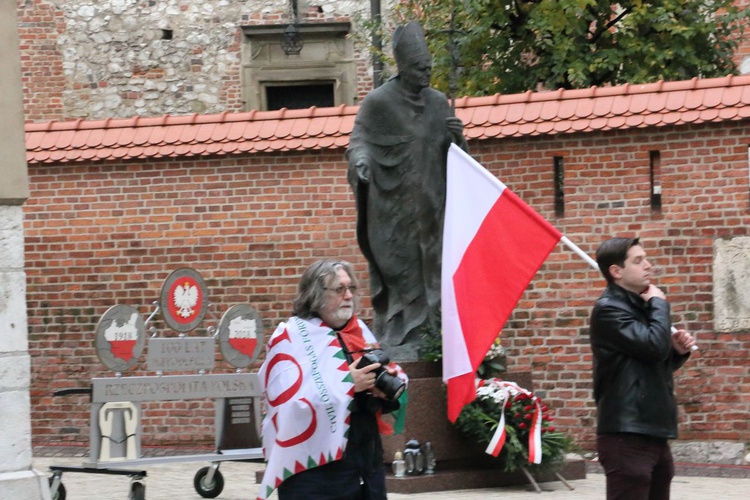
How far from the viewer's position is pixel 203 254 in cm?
1252

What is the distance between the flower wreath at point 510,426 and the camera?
8617mm

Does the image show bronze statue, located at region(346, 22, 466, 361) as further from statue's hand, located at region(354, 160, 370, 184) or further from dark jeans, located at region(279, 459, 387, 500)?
dark jeans, located at region(279, 459, 387, 500)

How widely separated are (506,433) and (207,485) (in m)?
1.83

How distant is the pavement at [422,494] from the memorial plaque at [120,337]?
797 mm

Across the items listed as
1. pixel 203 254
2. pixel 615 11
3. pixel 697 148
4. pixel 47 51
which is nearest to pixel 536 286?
pixel 697 148

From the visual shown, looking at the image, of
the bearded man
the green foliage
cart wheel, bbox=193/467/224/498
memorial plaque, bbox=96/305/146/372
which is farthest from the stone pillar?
the green foliage

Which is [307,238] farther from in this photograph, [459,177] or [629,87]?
[459,177]

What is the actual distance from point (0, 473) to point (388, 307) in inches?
116

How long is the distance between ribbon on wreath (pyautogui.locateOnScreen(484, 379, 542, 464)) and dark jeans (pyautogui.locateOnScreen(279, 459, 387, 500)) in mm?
3591

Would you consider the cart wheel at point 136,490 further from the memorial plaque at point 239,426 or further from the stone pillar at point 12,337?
the stone pillar at point 12,337

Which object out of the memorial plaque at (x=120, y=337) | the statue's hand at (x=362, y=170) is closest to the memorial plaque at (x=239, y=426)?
the memorial plaque at (x=120, y=337)

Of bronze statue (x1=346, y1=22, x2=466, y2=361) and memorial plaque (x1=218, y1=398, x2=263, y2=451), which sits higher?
bronze statue (x1=346, y1=22, x2=466, y2=361)

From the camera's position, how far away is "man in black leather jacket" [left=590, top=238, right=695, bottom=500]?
534cm

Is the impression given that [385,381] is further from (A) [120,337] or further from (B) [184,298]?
(B) [184,298]
